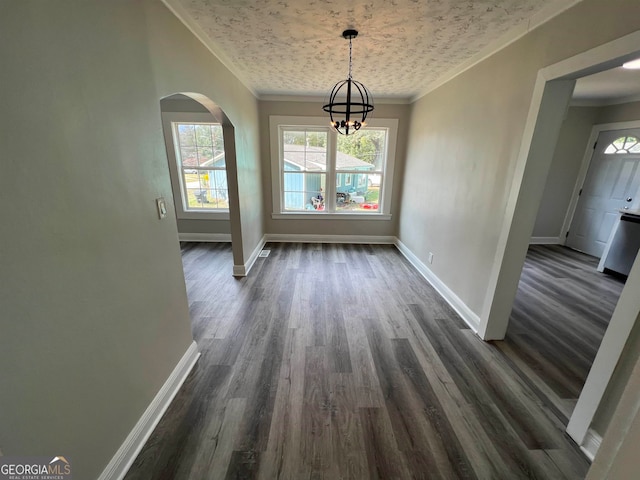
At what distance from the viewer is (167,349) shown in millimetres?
1705

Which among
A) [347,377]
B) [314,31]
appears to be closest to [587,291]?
[347,377]

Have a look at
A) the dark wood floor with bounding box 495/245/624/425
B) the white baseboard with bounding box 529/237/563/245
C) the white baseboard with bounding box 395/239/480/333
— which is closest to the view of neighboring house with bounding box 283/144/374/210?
the white baseboard with bounding box 395/239/480/333

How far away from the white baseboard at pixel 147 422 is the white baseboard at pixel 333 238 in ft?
10.0

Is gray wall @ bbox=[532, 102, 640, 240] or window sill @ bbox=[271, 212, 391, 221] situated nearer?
gray wall @ bbox=[532, 102, 640, 240]

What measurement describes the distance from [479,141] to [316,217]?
9.56 feet

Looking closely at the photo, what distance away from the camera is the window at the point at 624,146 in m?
4.00

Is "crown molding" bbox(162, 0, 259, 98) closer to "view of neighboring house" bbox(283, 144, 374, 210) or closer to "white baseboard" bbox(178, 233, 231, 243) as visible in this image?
"view of neighboring house" bbox(283, 144, 374, 210)

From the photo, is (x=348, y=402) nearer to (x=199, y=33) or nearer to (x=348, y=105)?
(x=348, y=105)

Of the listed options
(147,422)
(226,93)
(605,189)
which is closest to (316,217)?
(226,93)

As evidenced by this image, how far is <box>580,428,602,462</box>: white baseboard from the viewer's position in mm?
1391

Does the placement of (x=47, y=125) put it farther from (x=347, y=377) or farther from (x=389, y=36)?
(x=389, y=36)

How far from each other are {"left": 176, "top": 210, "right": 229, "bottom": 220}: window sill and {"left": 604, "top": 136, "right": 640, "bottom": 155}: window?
21.8 feet

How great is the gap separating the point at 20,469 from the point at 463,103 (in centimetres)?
383

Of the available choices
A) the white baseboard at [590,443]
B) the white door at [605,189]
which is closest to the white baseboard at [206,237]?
the white baseboard at [590,443]
